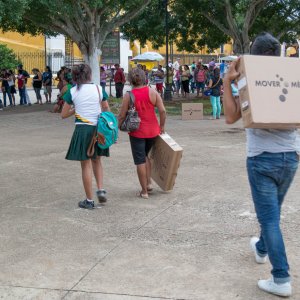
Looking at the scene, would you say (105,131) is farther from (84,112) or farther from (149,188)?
(149,188)

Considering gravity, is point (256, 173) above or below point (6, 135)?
above

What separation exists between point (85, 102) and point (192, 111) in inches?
415

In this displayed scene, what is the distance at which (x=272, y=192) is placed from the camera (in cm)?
390

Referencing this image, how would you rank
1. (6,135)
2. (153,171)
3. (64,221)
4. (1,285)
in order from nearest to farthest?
1. (1,285)
2. (64,221)
3. (153,171)
4. (6,135)

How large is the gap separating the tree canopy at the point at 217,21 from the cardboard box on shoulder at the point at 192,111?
724cm

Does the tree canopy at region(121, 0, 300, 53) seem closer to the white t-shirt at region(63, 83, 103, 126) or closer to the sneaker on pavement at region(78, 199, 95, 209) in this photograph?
the white t-shirt at region(63, 83, 103, 126)

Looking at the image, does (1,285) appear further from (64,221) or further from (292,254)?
(292,254)

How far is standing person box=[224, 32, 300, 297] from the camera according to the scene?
3.85 meters

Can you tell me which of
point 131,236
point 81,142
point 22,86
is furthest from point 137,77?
point 22,86

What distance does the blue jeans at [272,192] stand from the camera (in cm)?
386

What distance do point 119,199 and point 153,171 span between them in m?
0.70

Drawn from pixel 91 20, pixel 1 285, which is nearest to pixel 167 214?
pixel 1 285

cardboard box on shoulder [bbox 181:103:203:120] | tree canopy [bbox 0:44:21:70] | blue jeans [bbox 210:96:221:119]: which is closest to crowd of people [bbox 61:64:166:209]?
blue jeans [bbox 210:96:221:119]

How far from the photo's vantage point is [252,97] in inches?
146
